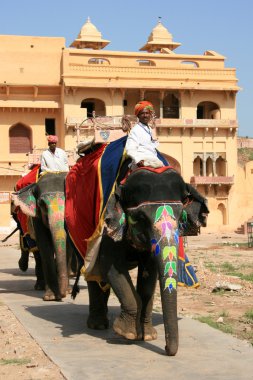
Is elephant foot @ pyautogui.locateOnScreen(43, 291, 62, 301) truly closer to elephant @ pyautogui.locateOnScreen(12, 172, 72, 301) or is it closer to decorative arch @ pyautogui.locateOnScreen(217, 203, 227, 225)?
elephant @ pyautogui.locateOnScreen(12, 172, 72, 301)

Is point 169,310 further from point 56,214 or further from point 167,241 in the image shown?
point 56,214

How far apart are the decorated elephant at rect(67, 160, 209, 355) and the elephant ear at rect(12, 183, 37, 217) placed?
3385 millimetres

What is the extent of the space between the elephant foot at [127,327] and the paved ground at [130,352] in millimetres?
84

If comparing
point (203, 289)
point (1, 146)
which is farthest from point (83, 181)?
point (1, 146)

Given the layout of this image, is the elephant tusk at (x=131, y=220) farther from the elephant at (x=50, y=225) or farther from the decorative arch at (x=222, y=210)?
the decorative arch at (x=222, y=210)

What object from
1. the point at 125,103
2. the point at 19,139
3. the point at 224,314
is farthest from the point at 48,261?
the point at 125,103

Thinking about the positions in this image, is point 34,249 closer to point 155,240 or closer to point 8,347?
point 8,347

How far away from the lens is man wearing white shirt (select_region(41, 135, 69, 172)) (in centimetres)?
1027

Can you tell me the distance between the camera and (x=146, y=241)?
598 centimetres

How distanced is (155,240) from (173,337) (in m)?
0.74

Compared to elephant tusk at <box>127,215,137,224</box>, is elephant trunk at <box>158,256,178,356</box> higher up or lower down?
lower down

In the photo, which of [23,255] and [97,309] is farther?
[23,255]

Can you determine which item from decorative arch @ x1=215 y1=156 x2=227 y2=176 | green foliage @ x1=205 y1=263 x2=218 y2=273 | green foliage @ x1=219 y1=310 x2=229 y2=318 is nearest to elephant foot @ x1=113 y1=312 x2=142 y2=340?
green foliage @ x1=219 y1=310 x2=229 y2=318

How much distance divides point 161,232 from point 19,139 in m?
35.9
